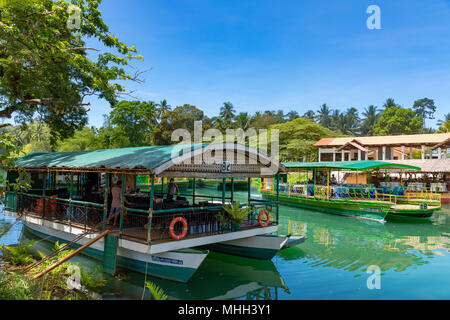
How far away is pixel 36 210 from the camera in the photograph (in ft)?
38.1

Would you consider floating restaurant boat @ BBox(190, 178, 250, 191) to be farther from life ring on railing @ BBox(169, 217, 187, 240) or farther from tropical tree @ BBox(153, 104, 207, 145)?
life ring on railing @ BBox(169, 217, 187, 240)

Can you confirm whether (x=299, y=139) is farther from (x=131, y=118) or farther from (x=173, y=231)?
(x=173, y=231)

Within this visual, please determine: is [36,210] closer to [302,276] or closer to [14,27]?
[14,27]

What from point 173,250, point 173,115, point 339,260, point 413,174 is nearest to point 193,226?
point 173,250

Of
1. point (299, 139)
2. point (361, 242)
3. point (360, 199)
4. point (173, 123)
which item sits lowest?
point (361, 242)

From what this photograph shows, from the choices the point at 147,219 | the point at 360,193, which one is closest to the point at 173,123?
the point at 360,193

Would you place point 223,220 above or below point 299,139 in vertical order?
below

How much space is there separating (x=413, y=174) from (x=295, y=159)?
15805mm

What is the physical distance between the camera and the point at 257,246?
998 centimetres

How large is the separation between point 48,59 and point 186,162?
6064 mm

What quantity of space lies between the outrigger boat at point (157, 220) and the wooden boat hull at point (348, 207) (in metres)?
10.9


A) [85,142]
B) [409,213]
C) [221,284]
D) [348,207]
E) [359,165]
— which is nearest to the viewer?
[221,284]

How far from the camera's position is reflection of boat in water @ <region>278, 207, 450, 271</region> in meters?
10.6

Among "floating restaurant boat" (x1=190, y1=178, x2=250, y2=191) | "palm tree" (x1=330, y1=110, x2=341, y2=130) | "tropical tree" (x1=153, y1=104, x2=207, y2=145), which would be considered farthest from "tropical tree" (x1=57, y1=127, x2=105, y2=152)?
"palm tree" (x1=330, y1=110, x2=341, y2=130)
